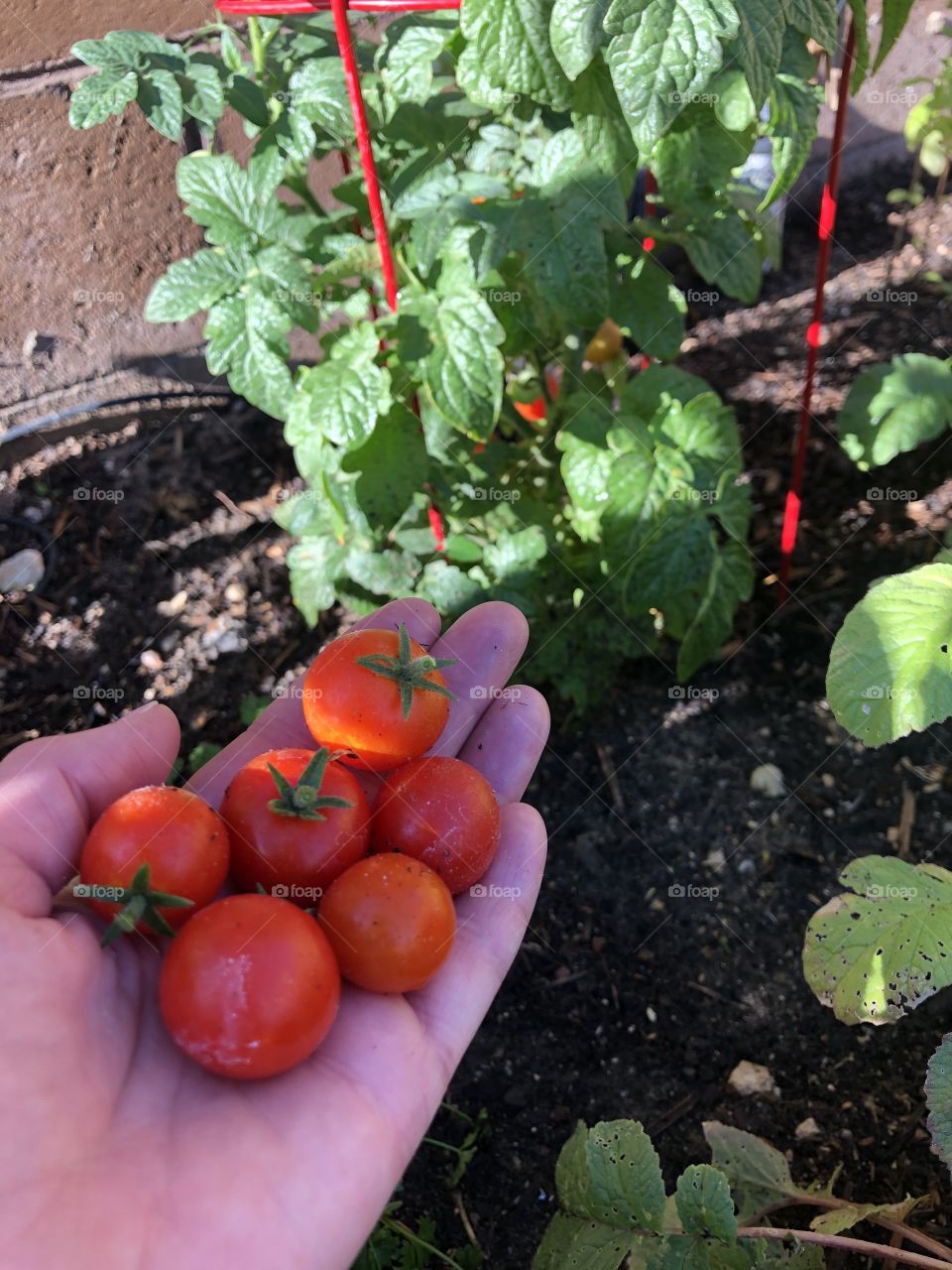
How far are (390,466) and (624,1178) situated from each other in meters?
1.31

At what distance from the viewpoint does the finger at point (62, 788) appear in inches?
55.1

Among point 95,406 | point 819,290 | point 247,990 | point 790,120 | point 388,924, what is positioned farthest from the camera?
point 95,406

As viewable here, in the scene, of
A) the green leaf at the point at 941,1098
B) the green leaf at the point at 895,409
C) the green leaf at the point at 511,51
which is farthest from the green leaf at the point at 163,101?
the green leaf at the point at 941,1098

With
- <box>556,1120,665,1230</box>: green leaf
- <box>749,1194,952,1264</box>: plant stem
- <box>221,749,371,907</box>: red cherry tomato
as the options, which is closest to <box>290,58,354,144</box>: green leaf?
<box>221,749,371,907</box>: red cherry tomato

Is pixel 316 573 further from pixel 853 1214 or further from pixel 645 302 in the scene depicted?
pixel 853 1214

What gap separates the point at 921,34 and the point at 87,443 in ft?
11.2

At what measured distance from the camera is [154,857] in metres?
1.34

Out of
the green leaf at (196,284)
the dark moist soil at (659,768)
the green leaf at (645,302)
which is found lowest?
the dark moist soil at (659,768)

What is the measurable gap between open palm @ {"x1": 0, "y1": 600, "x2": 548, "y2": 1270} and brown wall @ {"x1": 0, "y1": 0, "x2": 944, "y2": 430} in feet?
6.37

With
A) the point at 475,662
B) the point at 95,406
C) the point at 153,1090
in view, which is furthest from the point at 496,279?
the point at 95,406

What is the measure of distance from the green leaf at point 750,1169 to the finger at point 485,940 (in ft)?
1.64

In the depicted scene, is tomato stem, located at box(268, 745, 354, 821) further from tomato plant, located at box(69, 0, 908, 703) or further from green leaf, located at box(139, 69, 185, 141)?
green leaf, located at box(139, 69, 185, 141)

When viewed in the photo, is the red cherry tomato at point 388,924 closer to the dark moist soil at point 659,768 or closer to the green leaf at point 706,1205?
the green leaf at point 706,1205

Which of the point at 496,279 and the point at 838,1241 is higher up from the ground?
the point at 496,279
